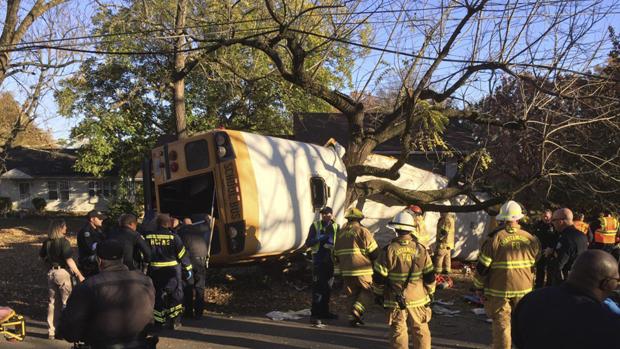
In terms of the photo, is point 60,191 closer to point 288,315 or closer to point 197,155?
point 197,155

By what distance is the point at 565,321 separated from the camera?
267cm

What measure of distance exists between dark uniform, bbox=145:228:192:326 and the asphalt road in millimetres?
366

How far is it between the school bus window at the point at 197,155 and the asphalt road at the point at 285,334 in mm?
2397

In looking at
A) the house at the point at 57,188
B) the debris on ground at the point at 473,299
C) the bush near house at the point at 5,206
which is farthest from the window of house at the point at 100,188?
the debris on ground at the point at 473,299

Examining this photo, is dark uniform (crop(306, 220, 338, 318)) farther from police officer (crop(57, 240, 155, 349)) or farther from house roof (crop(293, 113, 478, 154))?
house roof (crop(293, 113, 478, 154))

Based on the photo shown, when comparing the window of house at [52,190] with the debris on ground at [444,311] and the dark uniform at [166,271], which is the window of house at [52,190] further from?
the debris on ground at [444,311]

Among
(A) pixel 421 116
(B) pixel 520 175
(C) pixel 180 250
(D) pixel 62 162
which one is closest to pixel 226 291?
(C) pixel 180 250

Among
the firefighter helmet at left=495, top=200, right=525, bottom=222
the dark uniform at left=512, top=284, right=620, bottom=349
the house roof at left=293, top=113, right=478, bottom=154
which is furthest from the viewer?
the house roof at left=293, top=113, right=478, bottom=154

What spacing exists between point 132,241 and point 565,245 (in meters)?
5.72

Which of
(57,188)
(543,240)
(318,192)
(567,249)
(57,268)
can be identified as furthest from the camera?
(57,188)

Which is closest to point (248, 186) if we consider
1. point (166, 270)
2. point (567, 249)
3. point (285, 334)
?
point (166, 270)

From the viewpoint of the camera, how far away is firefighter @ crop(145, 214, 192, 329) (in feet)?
23.8

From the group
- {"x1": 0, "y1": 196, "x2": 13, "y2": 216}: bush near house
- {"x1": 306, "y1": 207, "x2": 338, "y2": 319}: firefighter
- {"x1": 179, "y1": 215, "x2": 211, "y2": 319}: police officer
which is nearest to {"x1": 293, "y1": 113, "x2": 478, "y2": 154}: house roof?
{"x1": 306, "y1": 207, "x2": 338, "y2": 319}: firefighter

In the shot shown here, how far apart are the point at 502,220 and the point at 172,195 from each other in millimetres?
5989
